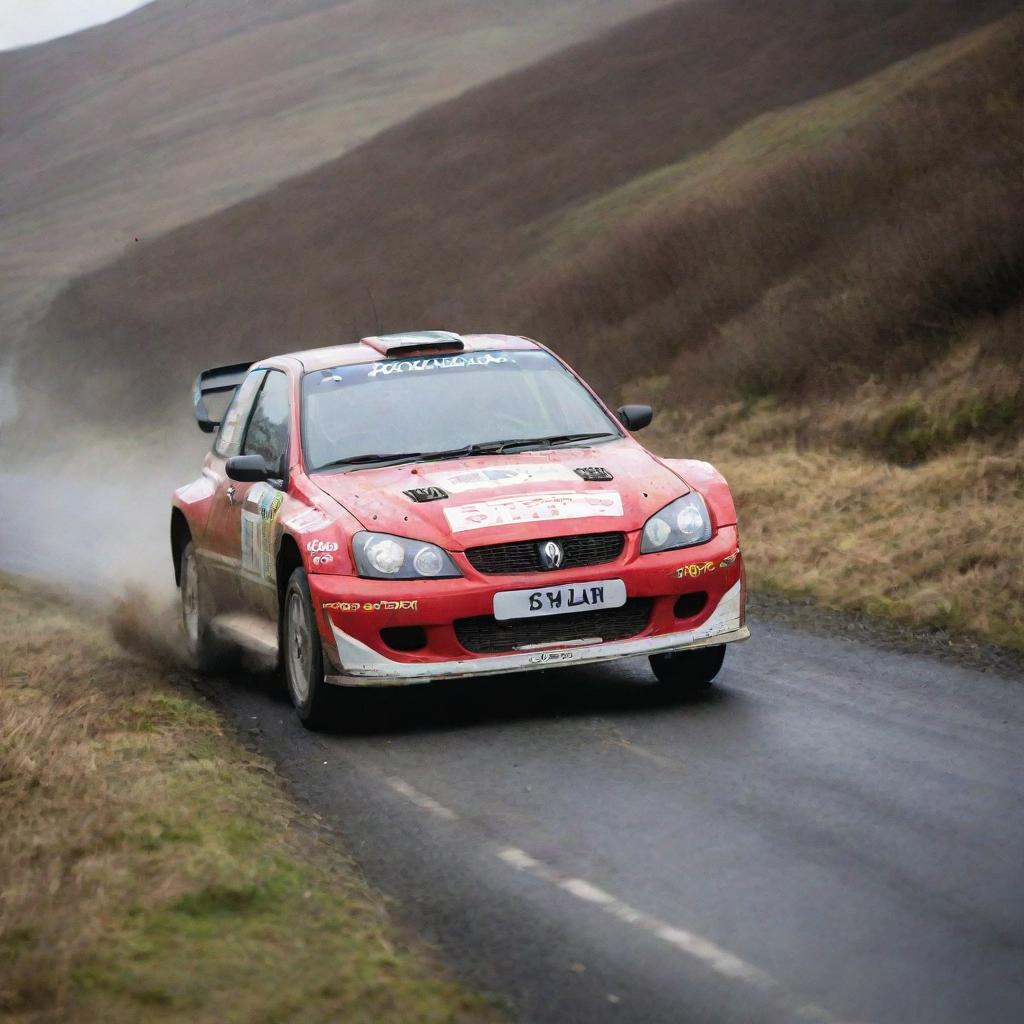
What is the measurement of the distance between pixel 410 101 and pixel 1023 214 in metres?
49.9

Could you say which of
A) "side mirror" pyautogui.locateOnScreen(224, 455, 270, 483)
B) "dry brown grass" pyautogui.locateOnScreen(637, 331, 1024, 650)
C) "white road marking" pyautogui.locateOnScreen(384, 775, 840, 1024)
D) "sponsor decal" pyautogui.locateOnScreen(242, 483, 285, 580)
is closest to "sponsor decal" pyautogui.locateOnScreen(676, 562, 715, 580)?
"sponsor decal" pyautogui.locateOnScreen(242, 483, 285, 580)

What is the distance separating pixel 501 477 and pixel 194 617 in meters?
3.10

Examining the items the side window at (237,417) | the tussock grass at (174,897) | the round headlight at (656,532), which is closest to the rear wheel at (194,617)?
the side window at (237,417)

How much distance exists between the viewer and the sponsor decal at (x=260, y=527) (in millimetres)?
8695

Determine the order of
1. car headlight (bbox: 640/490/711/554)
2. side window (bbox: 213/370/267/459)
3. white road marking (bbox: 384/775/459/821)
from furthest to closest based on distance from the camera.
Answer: side window (bbox: 213/370/267/459) → car headlight (bbox: 640/490/711/554) → white road marking (bbox: 384/775/459/821)

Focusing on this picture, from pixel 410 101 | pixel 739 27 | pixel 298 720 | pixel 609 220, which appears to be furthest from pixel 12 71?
pixel 298 720

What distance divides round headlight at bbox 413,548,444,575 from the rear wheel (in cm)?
280

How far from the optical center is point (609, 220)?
35219mm

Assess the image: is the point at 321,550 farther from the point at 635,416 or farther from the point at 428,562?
the point at 635,416

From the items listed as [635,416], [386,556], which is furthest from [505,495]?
[635,416]

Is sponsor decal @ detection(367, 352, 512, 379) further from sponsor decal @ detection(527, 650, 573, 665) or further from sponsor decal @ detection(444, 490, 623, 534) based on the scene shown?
sponsor decal @ detection(527, 650, 573, 665)

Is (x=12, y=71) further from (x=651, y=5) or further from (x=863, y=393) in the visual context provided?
(x=863, y=393)

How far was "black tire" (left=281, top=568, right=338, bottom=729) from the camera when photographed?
7977mm

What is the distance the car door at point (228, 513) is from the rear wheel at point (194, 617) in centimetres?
26
